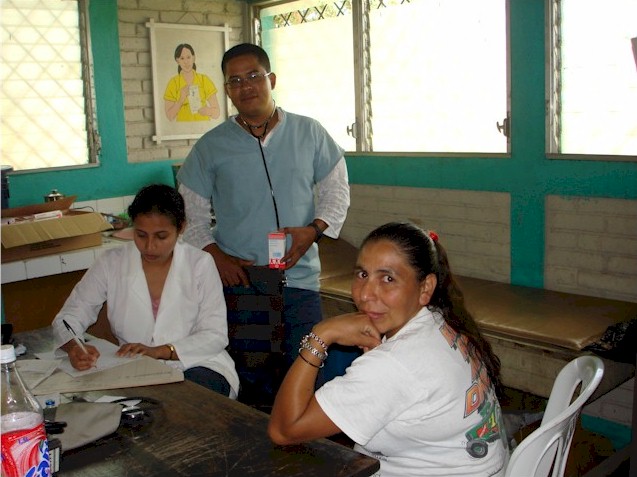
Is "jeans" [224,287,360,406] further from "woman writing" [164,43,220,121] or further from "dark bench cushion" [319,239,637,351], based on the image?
"woman writing" [164,43,220,121]

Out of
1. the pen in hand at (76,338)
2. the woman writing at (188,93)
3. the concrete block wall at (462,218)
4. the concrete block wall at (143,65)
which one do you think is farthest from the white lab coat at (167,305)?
the woman writing at (188,93)

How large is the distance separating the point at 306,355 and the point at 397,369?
0.22 m

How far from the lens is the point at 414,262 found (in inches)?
64.8

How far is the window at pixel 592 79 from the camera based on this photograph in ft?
11.0

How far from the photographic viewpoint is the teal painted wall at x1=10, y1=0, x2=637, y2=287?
3.57 meters

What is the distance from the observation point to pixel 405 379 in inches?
58.9

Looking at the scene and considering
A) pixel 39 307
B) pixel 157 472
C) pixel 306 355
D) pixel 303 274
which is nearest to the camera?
pixel 157 472

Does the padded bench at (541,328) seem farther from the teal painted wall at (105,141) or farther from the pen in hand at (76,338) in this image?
the teal painted wall at (105,141)

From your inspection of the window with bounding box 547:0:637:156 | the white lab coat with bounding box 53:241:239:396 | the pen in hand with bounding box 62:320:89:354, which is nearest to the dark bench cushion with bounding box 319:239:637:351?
the window with bounding box 547:0:637:156

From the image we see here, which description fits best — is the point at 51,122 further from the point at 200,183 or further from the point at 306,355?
the point at 306,355

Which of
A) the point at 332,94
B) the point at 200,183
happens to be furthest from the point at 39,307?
the point at 332,94

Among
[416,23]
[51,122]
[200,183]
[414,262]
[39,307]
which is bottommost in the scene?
[39,307]

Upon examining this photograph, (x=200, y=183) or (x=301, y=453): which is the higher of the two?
(x=200, y=183)

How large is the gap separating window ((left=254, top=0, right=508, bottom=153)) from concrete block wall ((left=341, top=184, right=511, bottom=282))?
275 millimetres
